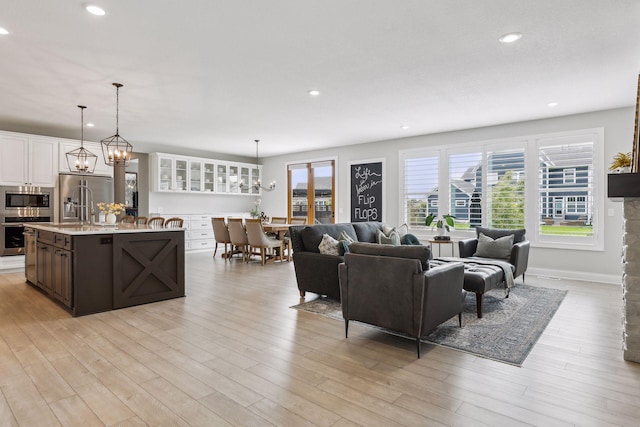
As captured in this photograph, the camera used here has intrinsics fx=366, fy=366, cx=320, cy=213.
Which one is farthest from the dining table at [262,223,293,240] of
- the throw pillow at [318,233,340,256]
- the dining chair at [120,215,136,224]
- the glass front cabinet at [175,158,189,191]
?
the throw pillow at [318,233,340,256]

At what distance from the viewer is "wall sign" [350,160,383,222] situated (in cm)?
831

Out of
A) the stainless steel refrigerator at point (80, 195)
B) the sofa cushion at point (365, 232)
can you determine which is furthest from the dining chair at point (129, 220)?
the sofa cushion at point (365, 232)

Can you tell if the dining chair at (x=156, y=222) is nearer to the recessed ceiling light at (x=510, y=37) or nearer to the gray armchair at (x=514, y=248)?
the gray armchair at (x=514, y=248)

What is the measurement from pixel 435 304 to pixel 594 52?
301 centimetres

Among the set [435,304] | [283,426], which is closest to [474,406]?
[435,304]

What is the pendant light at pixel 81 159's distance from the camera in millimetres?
5578

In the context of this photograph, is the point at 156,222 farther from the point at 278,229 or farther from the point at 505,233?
the point at 505,233

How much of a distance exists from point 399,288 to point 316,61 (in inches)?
98.1

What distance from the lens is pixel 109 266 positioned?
4129 millimetres

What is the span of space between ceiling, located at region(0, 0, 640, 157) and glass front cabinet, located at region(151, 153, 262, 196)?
7.51 ft

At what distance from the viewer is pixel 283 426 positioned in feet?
6.46

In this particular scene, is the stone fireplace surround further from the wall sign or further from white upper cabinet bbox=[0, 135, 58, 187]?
white upper cabinet bbox=[0, 135, 58, 187]

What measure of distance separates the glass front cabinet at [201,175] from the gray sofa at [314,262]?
16.1 feet

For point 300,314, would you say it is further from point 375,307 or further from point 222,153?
point 222,153
